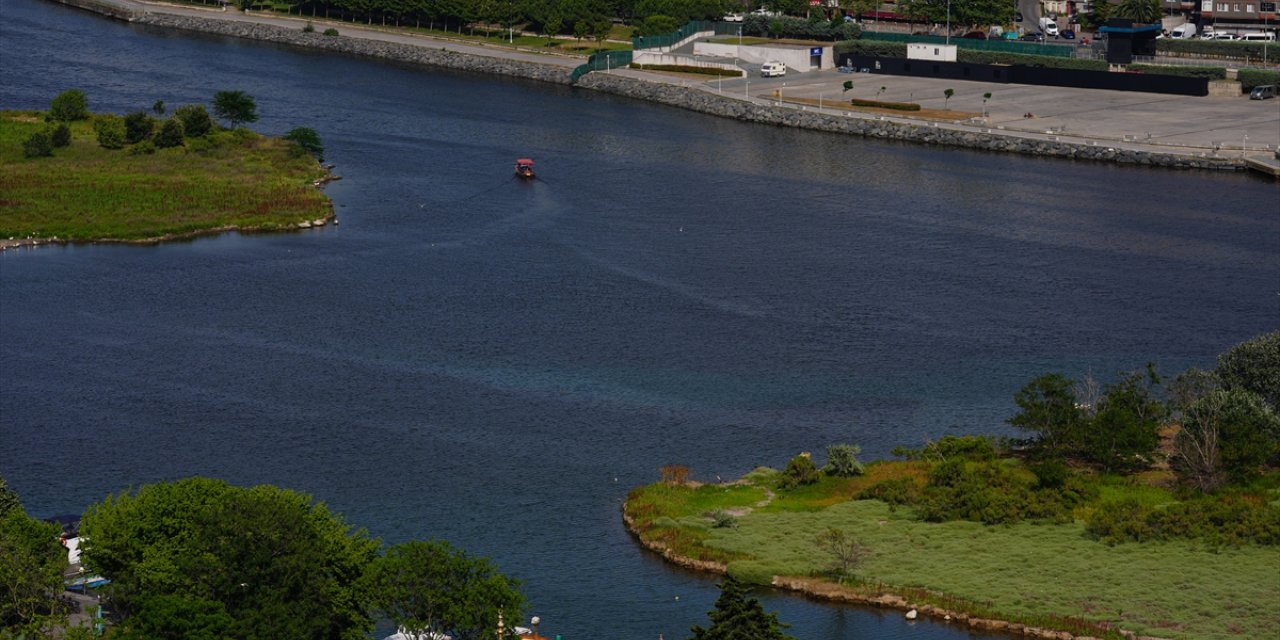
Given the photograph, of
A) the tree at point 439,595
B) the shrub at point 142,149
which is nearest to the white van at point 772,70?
the shrub at point 142,149

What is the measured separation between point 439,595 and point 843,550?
11012 millimetres

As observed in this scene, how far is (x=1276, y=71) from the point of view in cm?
10775

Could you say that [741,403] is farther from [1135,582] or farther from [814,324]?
[1135,582]

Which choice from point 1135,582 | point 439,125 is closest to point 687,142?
point 439,125

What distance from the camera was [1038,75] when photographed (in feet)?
370

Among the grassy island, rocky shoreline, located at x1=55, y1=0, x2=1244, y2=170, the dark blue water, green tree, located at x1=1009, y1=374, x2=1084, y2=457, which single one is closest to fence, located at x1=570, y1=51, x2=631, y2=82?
rocky shoreline, located at x1=55, y1=0, x2=1244, y2=170

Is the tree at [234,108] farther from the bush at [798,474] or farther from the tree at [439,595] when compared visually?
the tree at [439,595]

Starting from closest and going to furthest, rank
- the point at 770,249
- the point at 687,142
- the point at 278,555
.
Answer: the point at 278,555 → the point at 770,249 → the point at 687,142

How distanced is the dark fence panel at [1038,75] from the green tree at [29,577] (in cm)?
8318

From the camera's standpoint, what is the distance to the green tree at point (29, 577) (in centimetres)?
3725

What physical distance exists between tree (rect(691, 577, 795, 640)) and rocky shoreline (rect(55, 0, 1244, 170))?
212 feet

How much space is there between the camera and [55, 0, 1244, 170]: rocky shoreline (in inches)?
3782

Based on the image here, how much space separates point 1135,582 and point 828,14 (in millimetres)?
99662

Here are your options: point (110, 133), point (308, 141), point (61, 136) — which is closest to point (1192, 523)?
point (308, 141)
